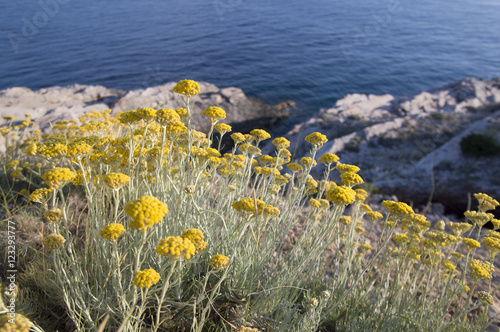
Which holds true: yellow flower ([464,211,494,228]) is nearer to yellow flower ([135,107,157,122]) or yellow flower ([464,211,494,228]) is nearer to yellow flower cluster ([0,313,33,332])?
yellow flower ([135,107,157,122])

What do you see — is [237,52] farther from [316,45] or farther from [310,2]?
[310,2]

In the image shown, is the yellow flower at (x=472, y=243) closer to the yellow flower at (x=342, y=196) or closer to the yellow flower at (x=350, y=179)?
the yellow flower at (x=350, y=179)

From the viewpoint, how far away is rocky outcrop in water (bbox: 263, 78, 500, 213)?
8039 millimetres

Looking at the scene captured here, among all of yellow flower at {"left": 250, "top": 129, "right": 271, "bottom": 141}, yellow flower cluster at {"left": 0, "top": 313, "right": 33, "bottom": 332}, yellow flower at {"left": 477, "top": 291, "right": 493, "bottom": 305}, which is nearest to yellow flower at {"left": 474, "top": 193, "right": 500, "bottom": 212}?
yellow flower at {"left": 477, "top": 291, "right": 493, "bottom": 305}

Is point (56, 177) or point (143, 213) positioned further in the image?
point (56, 177)

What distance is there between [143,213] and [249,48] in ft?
104

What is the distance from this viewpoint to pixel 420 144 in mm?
10414

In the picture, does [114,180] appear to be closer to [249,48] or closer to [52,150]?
[52,150]

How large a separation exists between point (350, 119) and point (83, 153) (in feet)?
43.1

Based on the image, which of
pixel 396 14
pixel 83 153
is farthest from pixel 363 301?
pixel 396 14

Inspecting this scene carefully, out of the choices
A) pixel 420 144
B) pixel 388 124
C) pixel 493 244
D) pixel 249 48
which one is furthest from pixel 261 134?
pixel 249 48

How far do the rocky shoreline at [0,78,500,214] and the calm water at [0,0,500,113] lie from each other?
4.21m

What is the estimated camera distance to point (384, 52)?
31.5 metres

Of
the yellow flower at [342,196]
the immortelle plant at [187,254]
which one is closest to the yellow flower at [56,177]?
the immortelle plant at [187,254]
